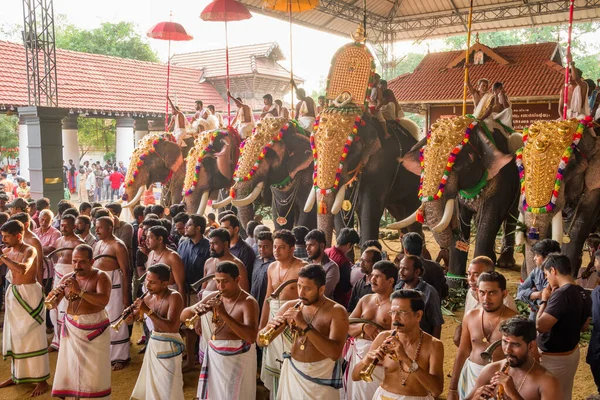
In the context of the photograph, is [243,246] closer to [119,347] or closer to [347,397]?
[119,347]

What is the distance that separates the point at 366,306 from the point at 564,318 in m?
1.27

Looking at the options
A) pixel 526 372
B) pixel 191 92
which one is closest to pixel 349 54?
pixel 526 372

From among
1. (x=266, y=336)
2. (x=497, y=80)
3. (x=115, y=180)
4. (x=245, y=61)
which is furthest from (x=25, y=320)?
(x=245, y=61)

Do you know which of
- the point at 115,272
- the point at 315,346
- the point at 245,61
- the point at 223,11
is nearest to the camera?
the point at 315,346

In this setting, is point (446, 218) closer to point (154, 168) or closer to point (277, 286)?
point (277, 286)

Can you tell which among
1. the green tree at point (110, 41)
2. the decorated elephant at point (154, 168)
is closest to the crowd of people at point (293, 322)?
the decorated elephant at point (154, 168)

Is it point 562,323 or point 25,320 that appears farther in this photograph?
point 25,320

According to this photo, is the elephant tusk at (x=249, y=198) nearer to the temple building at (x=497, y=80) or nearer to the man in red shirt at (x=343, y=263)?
the man in red shirt at (x=343, y=263)

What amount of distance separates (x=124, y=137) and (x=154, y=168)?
11.0 metres

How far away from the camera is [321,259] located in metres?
5.13

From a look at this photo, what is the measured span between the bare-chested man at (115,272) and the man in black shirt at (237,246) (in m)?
1.03

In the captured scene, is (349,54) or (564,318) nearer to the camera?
(564,318)

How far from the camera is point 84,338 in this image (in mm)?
4707

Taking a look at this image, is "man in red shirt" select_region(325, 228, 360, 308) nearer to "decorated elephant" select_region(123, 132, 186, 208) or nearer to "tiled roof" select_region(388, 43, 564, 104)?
"decorated elephant" select_region(123, 132, 186, 208)
